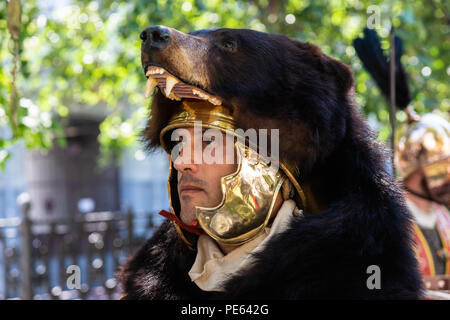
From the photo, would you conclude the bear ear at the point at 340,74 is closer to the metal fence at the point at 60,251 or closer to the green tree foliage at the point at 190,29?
the green tree foliage at the point at 190,29

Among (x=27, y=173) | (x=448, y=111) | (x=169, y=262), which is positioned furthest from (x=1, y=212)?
(x=169, y=262)

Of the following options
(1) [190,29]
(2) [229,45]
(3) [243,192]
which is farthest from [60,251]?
(2) [229,45]

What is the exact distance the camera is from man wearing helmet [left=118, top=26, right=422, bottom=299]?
1.40m

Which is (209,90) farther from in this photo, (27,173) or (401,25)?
(27,173)

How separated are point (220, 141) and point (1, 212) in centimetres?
1288

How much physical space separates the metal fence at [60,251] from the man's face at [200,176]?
3854 millimetres

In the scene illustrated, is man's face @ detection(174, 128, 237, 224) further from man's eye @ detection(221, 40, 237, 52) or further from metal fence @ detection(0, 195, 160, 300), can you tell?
metal fence @ detection(0, 195, 160, 300)

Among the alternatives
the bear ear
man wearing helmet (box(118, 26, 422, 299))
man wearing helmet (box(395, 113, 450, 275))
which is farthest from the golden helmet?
man wearing helmet (box(395, 113, 450, 275))

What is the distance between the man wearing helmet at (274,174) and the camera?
55.1 inches

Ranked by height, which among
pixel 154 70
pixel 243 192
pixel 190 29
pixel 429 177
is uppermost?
pixel 190 29

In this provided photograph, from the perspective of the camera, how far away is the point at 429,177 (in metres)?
3.37

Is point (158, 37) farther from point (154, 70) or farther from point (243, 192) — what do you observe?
point (243, 192)

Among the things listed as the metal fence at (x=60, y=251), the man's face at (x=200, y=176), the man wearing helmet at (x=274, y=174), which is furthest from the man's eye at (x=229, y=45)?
the metal fence at (x=60, y=251)

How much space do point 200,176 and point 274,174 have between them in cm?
25
